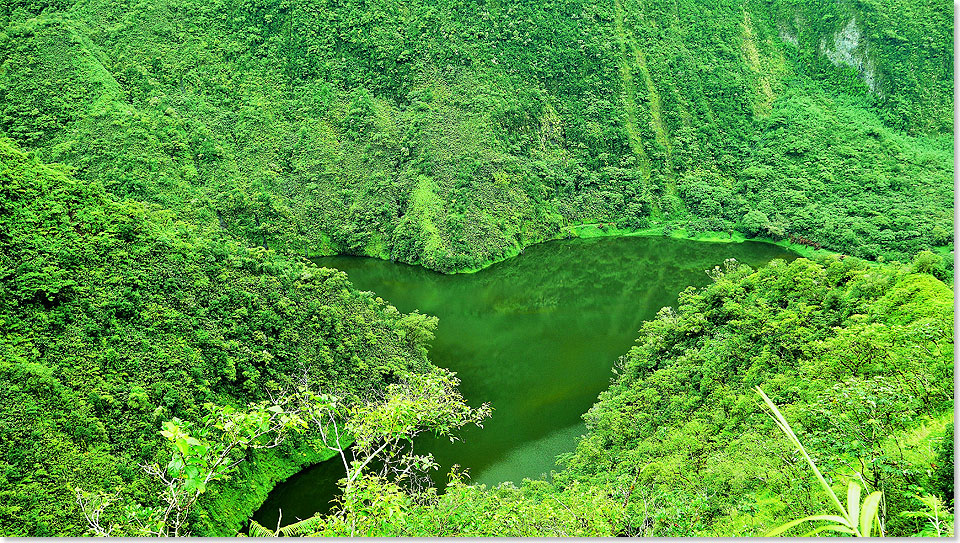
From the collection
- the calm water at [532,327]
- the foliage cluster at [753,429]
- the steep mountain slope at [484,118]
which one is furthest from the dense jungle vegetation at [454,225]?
the calm water at [532,327]

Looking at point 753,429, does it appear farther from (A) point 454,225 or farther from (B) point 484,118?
(B) point 484,118

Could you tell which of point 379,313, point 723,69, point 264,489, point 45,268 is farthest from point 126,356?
point 723,69

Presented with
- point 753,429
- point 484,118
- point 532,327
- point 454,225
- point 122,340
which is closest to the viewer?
point 753,429

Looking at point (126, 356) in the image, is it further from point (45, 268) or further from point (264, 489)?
point (264, 489)

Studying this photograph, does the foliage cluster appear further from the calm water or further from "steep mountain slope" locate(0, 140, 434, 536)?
"steep mountain slope" locate(0, 140, 434, 536)

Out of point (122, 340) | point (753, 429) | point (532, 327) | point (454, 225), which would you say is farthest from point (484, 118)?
point (753, 429)

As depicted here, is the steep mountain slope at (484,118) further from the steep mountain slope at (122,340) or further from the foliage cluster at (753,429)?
the foliage cluster at (753,429)

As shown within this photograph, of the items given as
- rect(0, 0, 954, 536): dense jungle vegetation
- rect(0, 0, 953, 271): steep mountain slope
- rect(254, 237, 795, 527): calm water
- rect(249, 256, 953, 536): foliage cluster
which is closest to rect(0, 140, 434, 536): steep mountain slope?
rect(0, 0, 954, 536): dense jungle vegetation
